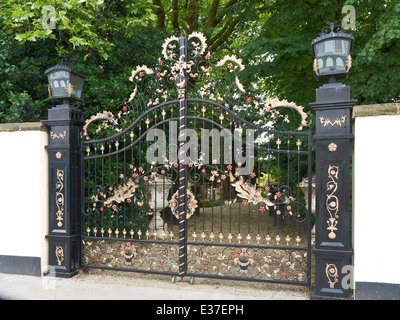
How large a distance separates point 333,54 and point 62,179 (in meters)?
3.75

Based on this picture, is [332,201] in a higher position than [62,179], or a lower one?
lower

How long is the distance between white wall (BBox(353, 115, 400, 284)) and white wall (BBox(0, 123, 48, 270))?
156 inches

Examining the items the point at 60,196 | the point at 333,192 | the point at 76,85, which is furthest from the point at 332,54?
the point at 60,196

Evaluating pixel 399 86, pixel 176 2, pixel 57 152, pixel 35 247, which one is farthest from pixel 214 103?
pixel 176 2

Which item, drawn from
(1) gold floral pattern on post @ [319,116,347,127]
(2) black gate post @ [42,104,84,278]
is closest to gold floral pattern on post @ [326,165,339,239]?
(1) gold floral pattern on post @ [319,116,347,127]

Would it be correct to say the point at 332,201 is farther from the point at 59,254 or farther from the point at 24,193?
the point at 24,193

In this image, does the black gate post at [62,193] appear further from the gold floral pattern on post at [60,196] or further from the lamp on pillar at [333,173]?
the lamp on pillar at [333,173]

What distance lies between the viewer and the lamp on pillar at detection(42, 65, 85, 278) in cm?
438

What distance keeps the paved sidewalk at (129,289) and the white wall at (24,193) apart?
17.4 inches

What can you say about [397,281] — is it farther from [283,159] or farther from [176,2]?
[176,2]

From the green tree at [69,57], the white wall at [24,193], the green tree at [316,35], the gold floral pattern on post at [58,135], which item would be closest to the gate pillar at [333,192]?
the green tree at [316,35]

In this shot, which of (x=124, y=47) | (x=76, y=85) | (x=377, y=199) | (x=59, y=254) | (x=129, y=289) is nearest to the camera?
(x=377, y=199)

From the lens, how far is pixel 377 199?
333 cm
